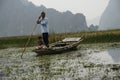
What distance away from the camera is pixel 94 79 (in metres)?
10.0

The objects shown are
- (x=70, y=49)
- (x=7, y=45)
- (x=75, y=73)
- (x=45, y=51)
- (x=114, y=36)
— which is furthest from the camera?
(x=7, y=45)

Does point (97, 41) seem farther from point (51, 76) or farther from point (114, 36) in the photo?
point (51, 76)

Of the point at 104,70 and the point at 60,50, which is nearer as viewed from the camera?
the point at 104,70

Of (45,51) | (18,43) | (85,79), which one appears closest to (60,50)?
(45,51)

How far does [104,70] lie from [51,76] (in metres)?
2.08

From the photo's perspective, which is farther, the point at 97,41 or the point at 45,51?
the point at 97,41

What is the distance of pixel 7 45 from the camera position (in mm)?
36656

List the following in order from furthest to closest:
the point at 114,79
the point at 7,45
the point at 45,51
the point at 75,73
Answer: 1. the point at 7,45
2. the point at 45,51
3. the point at 75,73
4. the point at 114,79

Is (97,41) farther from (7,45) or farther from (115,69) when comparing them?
(115,69)

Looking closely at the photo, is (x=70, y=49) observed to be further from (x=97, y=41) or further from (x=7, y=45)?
(x=7, y=45)

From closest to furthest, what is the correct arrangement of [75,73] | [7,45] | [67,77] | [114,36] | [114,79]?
[114,79]
[67,77]
[75,73]
[114,36]
[7,45]

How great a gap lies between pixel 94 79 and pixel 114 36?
21.5 meters

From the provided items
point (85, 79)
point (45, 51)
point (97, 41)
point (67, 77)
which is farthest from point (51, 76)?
point (97, 41)

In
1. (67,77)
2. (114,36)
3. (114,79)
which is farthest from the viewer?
(114,36)
